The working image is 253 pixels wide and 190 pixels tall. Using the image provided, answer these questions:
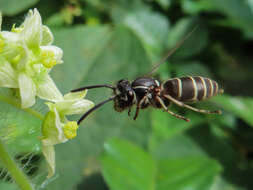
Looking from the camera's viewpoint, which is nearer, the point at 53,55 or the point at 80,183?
the point at 53,55

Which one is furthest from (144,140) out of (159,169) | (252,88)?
(252,88)

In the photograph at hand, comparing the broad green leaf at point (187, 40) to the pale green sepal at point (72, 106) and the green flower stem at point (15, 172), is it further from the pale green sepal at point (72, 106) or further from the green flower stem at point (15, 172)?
the green flower stem at point (15, 172)

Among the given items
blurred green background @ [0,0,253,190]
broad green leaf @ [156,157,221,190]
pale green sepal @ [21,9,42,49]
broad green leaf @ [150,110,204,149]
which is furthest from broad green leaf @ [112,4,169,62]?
pale green sepal @ [21,9,42,49]

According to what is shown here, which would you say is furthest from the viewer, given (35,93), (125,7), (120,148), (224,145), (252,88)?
(252,88)

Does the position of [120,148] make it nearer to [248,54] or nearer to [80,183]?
[80,183]

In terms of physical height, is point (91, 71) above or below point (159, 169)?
above

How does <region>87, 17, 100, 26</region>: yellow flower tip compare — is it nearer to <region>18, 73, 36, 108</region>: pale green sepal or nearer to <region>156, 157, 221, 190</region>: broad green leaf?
<region>156, 157, 221, 190</region>: broad green leaf
